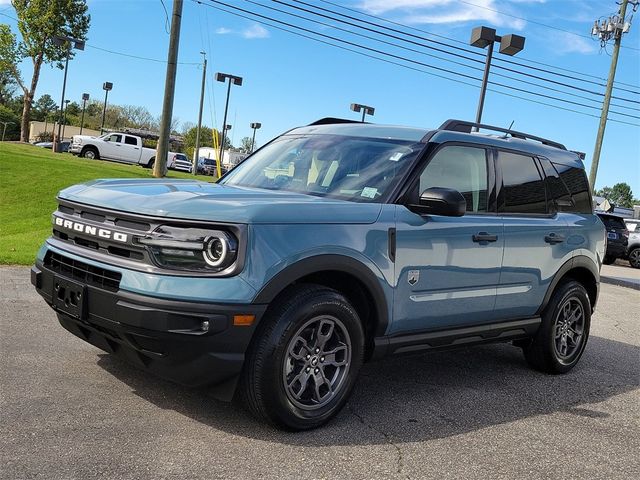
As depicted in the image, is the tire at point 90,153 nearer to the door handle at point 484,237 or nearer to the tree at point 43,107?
the door handle at point 484,237

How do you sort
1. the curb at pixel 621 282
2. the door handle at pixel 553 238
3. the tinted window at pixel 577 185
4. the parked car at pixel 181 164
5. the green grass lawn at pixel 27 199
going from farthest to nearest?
1. the parked car at pixel 181 164
2. the curb at pixel 621 282
3. the green grass lawn at pixel 27 199
4. the tinted window at pixel 577 185
5. the door handle at pixel 553 238

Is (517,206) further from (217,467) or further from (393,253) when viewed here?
(217,467)

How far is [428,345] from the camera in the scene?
14.9 ft

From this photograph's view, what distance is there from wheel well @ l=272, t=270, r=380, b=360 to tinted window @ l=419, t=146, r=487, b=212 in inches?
34.2

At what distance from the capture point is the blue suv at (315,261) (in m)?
3.47

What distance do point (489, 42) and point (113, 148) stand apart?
26.4 m

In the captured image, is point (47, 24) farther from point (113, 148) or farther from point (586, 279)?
point (586, 279)

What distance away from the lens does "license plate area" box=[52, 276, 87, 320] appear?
367 centimetres

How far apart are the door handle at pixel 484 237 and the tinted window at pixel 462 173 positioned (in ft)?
0.70

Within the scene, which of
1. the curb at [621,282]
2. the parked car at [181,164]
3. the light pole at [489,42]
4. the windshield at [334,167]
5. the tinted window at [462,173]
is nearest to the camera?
the windshield at [334,167]

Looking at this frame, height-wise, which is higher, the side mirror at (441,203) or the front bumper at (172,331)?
the side mirror at (441,203)

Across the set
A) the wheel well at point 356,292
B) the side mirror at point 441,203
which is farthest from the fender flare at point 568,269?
the wheel well at point 356,292

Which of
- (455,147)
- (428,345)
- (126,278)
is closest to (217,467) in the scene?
(126,278)

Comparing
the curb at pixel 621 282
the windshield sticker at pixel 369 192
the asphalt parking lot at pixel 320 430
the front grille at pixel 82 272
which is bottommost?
the curb at pixel 621 282
